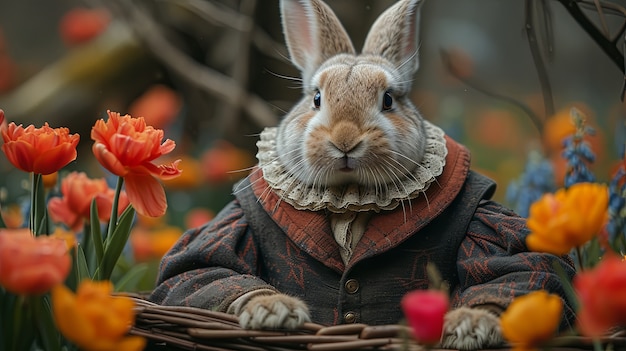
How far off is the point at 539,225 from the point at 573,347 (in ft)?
0.69

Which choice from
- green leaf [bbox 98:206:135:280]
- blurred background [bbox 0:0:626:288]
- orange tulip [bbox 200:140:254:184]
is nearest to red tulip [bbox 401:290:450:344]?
green leaf [bbox 98:206:135:280]

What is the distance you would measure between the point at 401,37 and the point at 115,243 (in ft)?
2.50

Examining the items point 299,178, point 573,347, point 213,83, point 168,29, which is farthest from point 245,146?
point 573,347

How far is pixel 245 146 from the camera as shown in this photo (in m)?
3.62

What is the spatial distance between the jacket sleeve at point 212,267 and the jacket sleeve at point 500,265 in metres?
0.37

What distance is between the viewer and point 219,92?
3547 millimetres

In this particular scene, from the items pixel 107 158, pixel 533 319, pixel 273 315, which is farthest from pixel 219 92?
pixel 533 319

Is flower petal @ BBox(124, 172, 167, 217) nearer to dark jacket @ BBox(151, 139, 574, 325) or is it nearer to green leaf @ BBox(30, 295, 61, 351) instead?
dark jacket @ BBox(151, 139, 574, 325)

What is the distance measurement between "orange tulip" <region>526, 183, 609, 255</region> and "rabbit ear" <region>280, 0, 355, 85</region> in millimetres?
792

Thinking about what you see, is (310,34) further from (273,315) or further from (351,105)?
(273,315)

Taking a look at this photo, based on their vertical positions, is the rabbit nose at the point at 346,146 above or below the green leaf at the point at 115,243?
above

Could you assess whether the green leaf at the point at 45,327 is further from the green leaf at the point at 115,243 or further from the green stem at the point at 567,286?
the green stem at the point at 567,286

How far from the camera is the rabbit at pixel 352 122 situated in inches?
51.3

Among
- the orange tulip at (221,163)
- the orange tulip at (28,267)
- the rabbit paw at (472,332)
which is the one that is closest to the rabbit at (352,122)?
the rabbit paw at (472,332)
